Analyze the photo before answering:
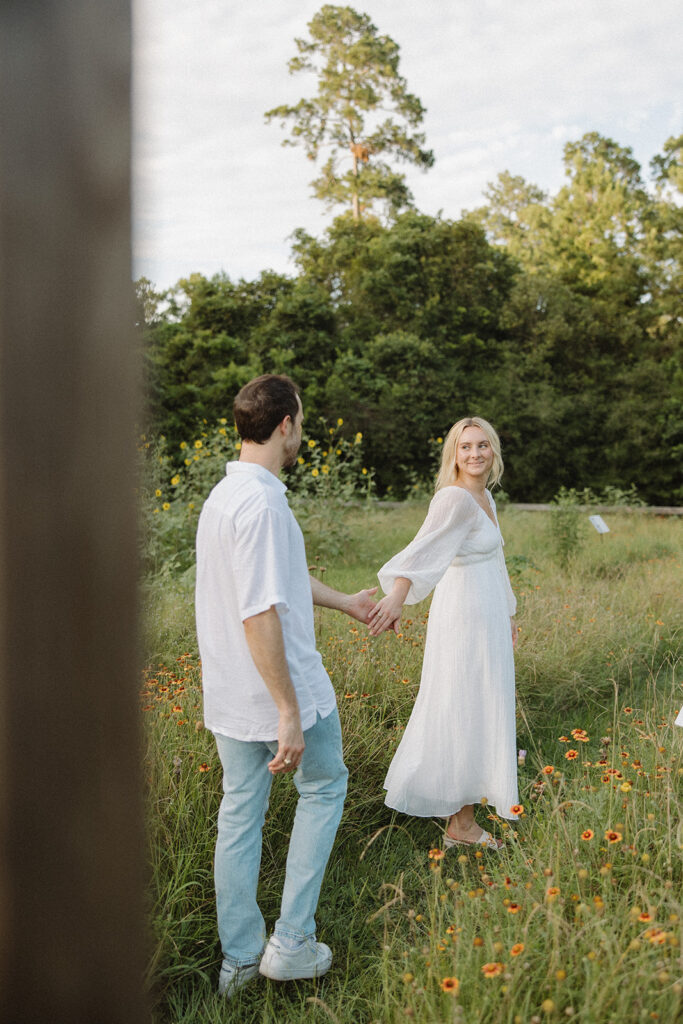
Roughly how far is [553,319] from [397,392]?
4706 mm

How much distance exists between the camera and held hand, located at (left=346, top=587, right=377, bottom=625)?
2.96 m

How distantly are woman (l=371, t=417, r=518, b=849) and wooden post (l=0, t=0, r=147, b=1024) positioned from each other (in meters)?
2.08

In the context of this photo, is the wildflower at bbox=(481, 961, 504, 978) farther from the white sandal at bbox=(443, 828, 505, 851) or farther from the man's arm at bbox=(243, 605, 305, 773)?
the white sandal at bbox=(443, 828, 505, 851)

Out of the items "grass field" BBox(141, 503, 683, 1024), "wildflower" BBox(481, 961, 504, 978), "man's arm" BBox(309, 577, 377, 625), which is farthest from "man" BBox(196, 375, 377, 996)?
"wildflower" BBox(481, 961, 504, 978)

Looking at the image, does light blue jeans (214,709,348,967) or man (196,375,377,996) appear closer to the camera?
man (196,375,377,996)

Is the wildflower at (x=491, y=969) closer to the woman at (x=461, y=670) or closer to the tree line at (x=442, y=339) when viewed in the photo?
the woman at (x=461, y=670)

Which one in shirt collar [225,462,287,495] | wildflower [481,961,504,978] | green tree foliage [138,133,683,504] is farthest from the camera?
green tree foliage [138,133,683,504]

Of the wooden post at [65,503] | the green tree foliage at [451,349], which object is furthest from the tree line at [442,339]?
the wooden post at [65,503]

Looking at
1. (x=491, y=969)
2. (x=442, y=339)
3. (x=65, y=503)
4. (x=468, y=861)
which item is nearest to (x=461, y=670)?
(x=468, y=861)

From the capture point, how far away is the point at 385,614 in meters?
3.13

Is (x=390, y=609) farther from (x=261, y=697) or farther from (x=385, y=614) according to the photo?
(x=261, y=697)

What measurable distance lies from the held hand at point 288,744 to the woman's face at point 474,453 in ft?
5.01

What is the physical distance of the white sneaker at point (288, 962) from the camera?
7.77 ft

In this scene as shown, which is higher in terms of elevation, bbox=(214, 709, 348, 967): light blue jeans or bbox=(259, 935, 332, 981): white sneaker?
bbox=(214, 709, 348, 967): light blue jeans
